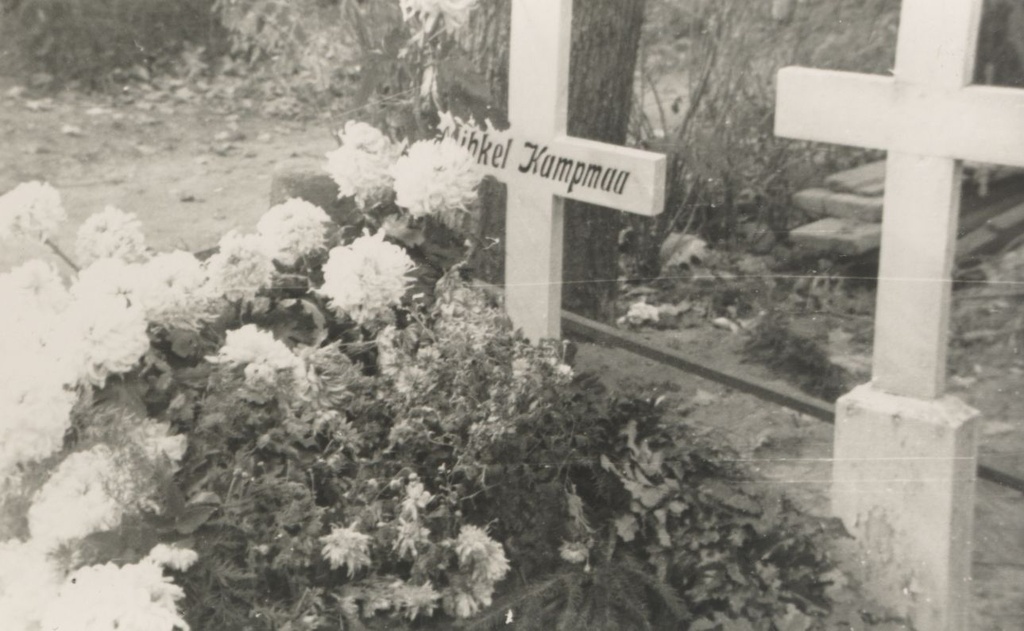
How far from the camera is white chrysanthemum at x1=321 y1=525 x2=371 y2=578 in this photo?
7.44ft

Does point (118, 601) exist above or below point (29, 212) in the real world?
below

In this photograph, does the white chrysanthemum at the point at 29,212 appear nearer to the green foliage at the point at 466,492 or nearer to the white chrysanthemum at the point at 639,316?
the green foliage at the point at 466,492

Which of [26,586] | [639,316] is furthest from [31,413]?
[639,316]

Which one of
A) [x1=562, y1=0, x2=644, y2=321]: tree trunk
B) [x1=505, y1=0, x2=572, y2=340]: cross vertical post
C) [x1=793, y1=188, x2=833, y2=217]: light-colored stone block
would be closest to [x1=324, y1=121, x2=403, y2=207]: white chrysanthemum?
[x1=505, y1=0, x2=572, y2=340]: cross vertical post

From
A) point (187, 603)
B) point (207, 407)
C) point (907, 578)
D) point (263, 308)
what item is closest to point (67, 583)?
point (187, 603)

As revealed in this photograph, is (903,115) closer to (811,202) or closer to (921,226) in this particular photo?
(921,226)

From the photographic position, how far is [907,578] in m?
2.73

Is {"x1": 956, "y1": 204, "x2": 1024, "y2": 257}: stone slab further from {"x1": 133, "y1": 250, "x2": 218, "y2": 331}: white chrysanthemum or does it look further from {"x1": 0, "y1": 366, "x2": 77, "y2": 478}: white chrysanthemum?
{"x1": 0, "y1": 366, "x2": 77, "y2": 478}: white chrysanthemum

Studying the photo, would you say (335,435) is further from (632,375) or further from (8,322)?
(632,375)

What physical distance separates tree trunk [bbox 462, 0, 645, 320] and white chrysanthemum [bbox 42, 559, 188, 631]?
1.47m

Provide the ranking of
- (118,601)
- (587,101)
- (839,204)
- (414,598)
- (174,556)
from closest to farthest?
(118,601) < (174,556) < (414,598) < (587,101) < (839,204)

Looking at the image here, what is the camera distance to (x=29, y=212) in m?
2.64

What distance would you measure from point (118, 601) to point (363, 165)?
1130 millimetres

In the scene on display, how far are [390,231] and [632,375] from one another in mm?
766
